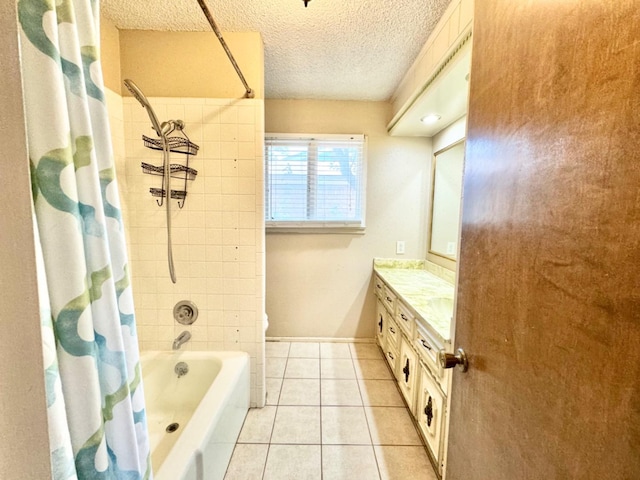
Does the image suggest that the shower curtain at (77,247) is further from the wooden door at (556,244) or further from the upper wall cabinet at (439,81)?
the upper wall cabinet at (439,81)

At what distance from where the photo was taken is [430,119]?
7.50 ft

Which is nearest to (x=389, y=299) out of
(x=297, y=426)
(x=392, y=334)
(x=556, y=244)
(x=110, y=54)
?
(x=392, y=334)

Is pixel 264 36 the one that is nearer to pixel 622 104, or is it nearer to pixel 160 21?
pixel 160 21

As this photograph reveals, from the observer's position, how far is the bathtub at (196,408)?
3.85 feet

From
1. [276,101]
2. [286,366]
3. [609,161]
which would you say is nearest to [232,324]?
[286,366]

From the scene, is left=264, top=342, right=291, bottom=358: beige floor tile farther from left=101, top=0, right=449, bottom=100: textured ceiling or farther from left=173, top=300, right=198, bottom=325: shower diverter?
left=101, top=0, right=449, bottom=100: textured ceiling

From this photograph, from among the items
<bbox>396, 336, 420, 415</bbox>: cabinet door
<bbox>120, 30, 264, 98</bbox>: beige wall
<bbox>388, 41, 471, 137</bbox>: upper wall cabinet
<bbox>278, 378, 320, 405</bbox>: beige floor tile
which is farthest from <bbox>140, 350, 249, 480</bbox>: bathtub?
<bbox>388, 41, 471, 137</bbox>: upper wall cabinet

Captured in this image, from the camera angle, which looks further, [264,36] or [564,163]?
[264,36]

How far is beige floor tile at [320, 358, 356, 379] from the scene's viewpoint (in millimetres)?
2348

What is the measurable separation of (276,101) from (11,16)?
8.59ft

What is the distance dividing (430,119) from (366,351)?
2.29m

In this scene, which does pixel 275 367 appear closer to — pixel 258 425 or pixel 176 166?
pixel 258 425

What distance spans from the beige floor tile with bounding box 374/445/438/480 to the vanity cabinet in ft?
0.23

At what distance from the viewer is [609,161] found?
40 cm
